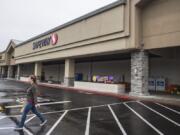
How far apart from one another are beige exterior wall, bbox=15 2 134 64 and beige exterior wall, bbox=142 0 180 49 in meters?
1.78

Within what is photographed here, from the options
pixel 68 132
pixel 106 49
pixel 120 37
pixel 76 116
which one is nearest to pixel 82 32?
pixel 106 49

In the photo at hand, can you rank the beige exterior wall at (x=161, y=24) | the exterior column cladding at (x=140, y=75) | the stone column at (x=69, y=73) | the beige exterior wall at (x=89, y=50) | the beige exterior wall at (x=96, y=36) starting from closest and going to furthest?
the beige exterior wall at (x=161, y=24) → the exterior column cladding at (x=140, y=75) → the beige exterior wall at (x=96, y=36) → the beige exterior wall at (x=89, y=50) → the stone column at (x=69, y=73)

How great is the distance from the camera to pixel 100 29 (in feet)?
76.0

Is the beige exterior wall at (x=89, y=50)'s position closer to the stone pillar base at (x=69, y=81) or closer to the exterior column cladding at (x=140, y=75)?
the exterior column cladding at (x=140, y=75)

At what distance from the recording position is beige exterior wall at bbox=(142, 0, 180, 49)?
1752 cm

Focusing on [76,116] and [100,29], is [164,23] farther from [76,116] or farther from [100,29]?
[76,116]

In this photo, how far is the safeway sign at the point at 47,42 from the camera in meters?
32.3

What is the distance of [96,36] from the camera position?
23.6 metres

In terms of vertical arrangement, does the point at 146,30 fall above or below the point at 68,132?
above

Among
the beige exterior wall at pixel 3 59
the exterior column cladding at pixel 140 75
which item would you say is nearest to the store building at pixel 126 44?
the exterior column cladding at pixel 140 75

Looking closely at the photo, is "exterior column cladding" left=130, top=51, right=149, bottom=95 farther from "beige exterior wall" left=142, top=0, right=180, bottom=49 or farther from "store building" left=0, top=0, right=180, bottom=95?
"beige exterior wall" left=142, top=0, right=180, bottom=49

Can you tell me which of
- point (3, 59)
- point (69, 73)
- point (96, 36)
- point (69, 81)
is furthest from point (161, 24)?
point (3, 59)

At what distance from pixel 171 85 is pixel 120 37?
846 cm

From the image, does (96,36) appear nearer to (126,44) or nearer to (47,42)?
(126,44)
